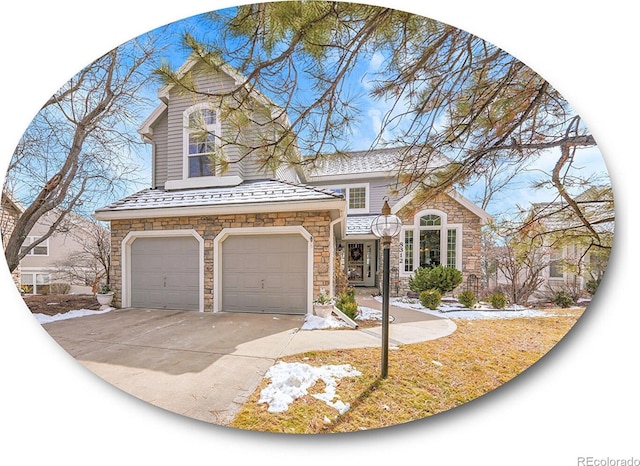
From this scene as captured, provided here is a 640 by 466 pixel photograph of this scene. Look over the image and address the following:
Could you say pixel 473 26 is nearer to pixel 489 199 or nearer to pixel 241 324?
pixel 489 199

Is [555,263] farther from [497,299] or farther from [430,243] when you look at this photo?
[430,243]

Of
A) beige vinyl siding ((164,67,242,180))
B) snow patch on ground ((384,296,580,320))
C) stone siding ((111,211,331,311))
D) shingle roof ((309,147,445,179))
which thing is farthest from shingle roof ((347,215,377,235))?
beige vinyl siding ((164,67,242,180))

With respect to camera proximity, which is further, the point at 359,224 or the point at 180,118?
the point at 180,118

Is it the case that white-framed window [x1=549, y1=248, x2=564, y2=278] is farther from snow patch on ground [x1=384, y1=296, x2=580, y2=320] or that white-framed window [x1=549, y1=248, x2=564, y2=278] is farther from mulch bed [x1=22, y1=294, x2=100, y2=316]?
mulch bed [x1=22, y1=294, x2=100, y2=316]

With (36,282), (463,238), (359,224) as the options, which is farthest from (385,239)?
(36,282)

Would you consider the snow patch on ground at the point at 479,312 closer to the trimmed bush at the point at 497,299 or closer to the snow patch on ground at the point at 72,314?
the trimmed bush at the point at 497,299

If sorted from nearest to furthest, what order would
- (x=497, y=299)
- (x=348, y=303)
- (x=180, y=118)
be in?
(x=497, y=299) < (x=348, y=303) < (x=180, y=118)

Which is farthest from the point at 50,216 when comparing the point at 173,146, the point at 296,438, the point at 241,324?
the point at 296,438

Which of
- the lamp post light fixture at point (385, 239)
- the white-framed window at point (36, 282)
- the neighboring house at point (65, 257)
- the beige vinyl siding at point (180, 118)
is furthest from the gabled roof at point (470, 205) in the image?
the white-framed window at point (36, 282)
